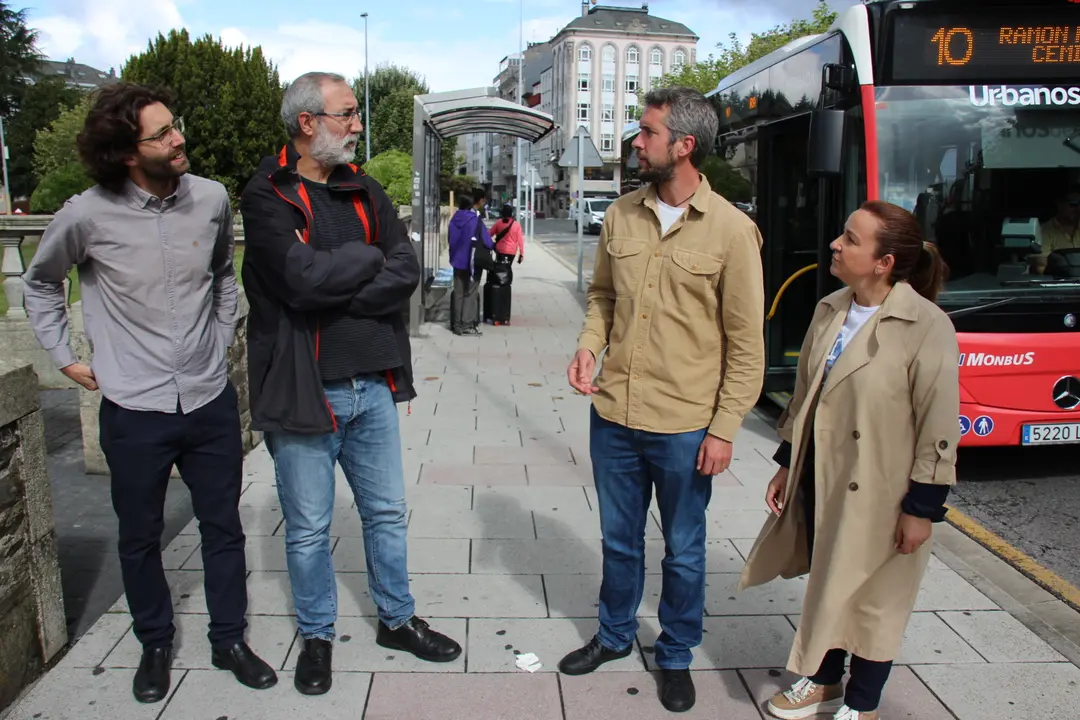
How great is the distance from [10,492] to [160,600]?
1.98 ft

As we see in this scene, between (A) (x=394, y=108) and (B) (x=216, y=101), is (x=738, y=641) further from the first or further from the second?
(A) (x=394, y=108)

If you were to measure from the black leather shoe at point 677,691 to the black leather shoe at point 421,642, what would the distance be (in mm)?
773

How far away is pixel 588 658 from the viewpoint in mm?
3279

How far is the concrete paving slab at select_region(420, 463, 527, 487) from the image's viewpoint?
558 centimetres

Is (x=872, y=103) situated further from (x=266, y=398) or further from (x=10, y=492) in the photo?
(x=10, y=492)

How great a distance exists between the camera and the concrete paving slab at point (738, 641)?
3377 millimetres

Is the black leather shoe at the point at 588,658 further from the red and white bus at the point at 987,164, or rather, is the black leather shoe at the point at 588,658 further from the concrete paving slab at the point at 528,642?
the red and white bus at the point at 987,164

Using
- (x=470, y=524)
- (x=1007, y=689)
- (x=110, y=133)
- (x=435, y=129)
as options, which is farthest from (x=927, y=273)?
(x=435, y=129)

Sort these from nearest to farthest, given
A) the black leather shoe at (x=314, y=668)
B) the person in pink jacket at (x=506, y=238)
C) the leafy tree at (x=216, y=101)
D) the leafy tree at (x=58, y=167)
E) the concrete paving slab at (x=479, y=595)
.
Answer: the black leather shoe at (x=314, y=668), the concrete paving slab at (x=479, y=595), the person in pink jacket at (x=506, y=238), the leafy tree at (x=58, y=167), the leafy tree at (x=216, y=101)

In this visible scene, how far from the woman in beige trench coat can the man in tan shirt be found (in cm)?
25

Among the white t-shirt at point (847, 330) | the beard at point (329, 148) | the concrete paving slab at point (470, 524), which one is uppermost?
the beard at point (329, 148)

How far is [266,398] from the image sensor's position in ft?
9.66

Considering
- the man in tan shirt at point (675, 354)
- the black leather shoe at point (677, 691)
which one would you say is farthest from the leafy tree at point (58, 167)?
the black leather shoe at point (677, 691)

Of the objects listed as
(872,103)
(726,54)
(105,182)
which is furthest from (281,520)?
(726,54)
